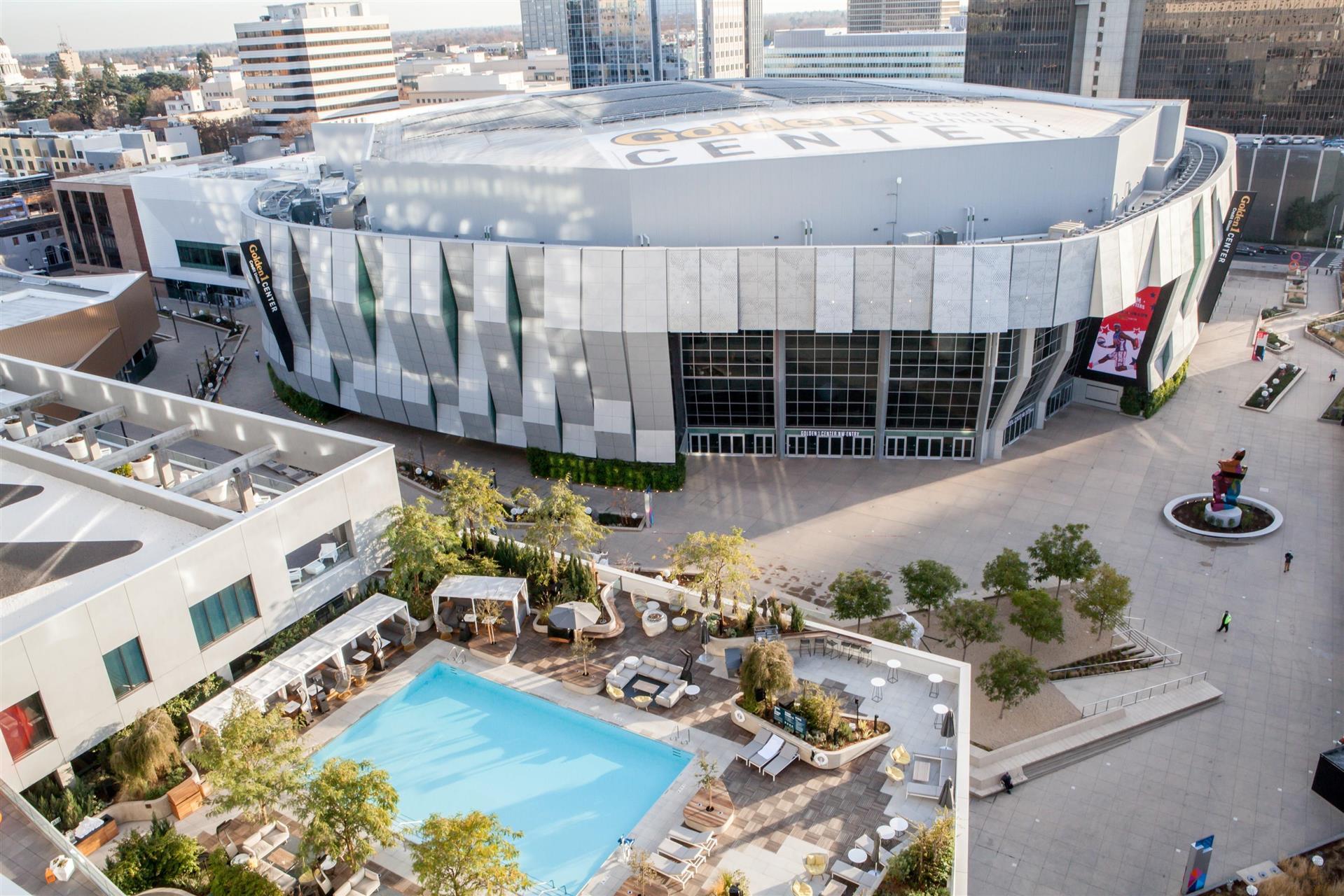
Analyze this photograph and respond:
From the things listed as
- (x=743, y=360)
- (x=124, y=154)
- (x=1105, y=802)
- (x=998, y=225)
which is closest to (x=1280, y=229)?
(x=998, y=225)

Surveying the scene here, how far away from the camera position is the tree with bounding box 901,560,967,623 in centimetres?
3203

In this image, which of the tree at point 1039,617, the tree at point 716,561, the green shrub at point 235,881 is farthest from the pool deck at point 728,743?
the tree at point 1039,617

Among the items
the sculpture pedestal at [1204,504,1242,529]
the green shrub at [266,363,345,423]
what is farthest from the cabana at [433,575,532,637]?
the green shrub at [266,363,345,423]

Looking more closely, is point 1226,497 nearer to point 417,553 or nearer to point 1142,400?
point 1142,400

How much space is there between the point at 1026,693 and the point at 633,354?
21558 mm

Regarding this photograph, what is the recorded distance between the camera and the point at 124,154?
96938 millimetres

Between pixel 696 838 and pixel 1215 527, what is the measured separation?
2991 cm

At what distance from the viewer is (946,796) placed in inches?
766

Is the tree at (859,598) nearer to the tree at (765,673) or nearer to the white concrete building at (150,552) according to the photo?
the tree at (765,673)

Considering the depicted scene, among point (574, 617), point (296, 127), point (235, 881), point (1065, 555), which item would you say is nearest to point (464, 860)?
point (235, 881)

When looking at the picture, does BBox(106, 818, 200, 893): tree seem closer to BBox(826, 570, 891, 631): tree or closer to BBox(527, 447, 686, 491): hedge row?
BBox(826, 570, 891, 631): tree

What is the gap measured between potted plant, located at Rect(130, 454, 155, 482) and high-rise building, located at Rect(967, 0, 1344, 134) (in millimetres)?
106690

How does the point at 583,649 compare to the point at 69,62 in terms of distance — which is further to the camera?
the point at 69,62

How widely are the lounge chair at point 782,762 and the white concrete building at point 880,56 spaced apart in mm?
179801
